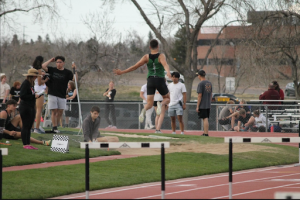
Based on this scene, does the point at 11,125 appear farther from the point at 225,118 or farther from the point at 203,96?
the point at 225,118

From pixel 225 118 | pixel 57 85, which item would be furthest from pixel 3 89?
pixel 225 118

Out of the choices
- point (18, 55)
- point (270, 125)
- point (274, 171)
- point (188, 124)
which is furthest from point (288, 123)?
point (18, 55)

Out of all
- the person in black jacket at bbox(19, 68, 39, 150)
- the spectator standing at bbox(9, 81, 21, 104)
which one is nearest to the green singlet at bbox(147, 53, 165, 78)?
the person in black jacket at bbox(19, 68, 39, 150)

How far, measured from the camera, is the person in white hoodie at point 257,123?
69.4 ft

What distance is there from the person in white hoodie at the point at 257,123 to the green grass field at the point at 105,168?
6.58m

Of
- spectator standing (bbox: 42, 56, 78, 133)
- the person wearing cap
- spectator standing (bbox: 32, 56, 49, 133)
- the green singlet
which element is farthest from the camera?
the person wearing cap

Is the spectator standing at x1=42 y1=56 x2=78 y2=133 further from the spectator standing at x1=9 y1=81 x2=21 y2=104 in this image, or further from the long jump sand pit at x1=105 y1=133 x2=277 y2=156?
the spectator standing at x1=9 y1=81 x2=21 y2=104

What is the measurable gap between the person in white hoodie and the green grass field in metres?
6.58

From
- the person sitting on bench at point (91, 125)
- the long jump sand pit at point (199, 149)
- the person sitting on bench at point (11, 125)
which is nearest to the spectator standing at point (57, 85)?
the person sitting on bench at point (11, 125)

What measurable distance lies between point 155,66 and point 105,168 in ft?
10.5

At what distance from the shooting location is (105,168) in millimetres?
10375

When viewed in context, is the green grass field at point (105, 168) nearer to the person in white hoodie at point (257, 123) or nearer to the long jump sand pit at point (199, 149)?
the long jump sand pit at point (199, 149)

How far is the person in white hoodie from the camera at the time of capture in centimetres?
2114

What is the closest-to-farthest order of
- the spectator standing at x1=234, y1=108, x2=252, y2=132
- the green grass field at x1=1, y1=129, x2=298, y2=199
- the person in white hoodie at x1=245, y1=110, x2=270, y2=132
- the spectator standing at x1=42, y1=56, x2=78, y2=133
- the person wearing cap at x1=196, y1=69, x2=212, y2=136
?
the green grass field at x1=1, y1=129, x2=298, y2=199 < the spectator standing at x1=42, y1=56, x2=78, y2=133 < the person wearing cap at x1=196, y1=69, x2=212, y2=136 < the spectator standing at x1=234, y1=108, x2=252, y2=132 < the person in white hoodie at x1=245, y1=110, x2=270, y2=132
